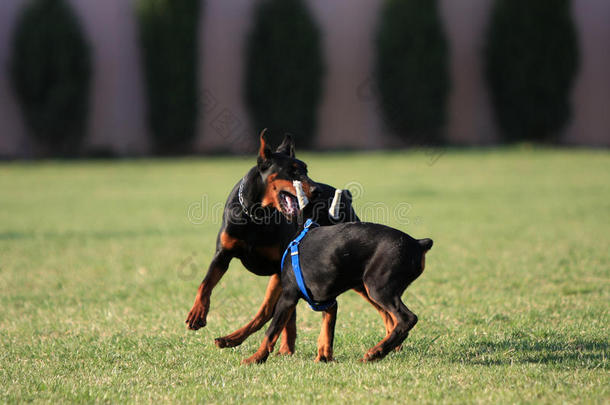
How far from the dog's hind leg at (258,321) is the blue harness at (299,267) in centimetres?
34

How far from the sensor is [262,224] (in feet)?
14.6

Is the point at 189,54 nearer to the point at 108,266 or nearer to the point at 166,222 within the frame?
the point at 166,222

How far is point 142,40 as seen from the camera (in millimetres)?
25453

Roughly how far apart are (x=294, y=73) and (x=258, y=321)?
22372 millimetres

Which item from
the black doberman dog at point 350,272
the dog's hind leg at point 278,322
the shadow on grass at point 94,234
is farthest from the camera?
the shadow on grass at point 94,234

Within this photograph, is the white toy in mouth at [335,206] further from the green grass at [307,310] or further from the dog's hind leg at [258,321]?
the green grass at [307,310]

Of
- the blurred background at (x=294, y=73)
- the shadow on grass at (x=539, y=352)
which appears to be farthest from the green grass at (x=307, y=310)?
the blurred background at (x=294, y=73)

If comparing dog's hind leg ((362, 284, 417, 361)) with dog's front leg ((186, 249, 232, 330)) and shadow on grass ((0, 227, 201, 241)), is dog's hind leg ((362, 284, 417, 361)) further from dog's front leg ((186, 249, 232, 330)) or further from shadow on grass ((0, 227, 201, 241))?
shadow on grass ((0, 227, 201, 241))

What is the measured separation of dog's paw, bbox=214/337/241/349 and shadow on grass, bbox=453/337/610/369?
1305 mm

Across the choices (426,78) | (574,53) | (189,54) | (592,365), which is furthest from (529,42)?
(592,365)

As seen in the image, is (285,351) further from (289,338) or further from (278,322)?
(278,322)

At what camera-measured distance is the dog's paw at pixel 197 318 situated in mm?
4344

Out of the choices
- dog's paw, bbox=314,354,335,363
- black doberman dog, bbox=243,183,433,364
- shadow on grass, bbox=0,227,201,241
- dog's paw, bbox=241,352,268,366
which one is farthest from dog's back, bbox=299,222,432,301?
shadow on grass, bbox=0,227,201,241

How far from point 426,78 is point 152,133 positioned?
1017 centimetres
